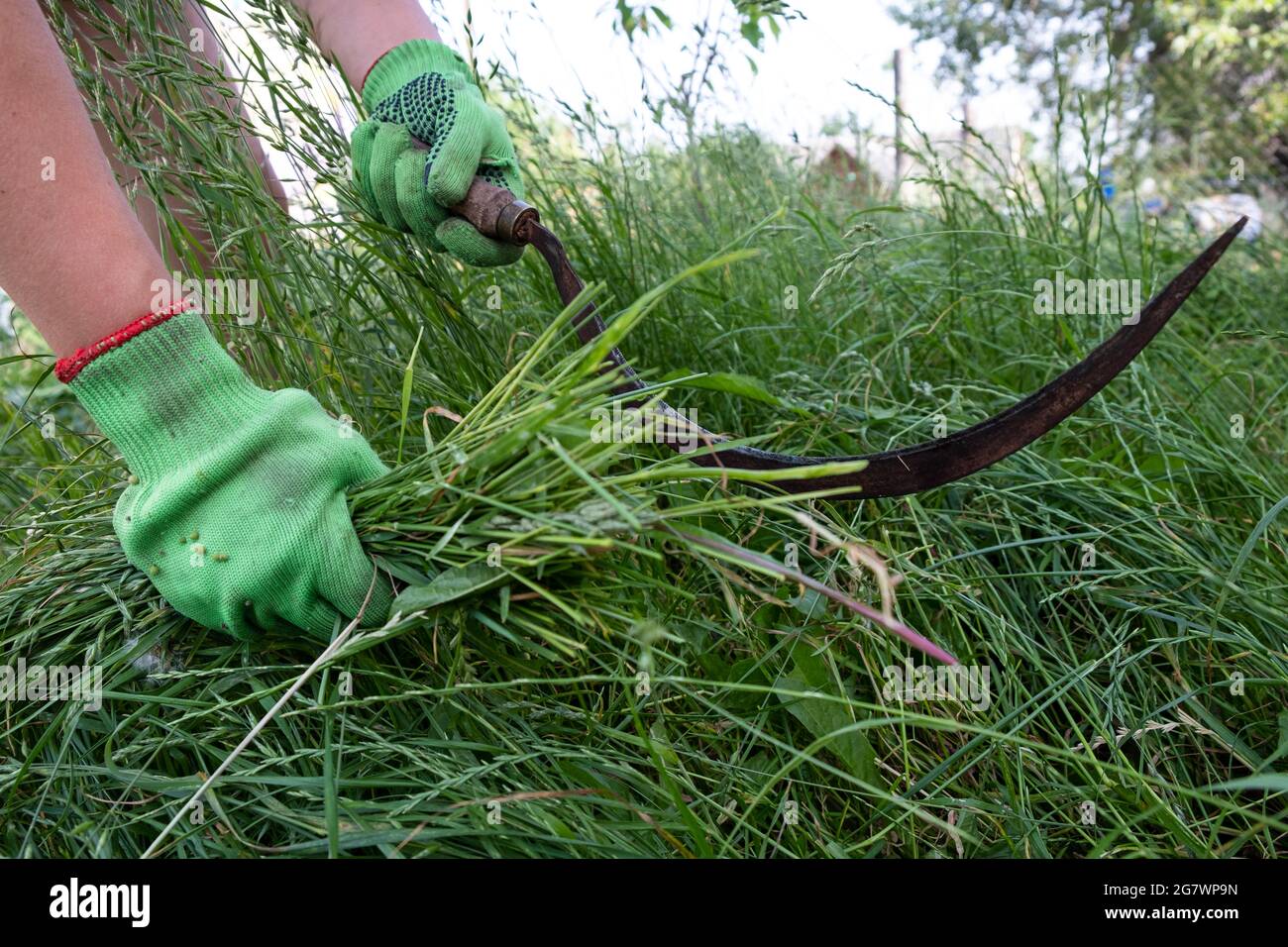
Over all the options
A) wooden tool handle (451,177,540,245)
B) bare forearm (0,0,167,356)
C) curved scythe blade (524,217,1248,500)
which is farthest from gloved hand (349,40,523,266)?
bare forearm (0,0,167,356)

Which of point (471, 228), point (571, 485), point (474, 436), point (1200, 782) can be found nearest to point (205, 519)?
point (474, 436)

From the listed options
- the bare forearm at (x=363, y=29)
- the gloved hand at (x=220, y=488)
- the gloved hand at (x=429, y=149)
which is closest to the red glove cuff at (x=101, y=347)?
the gloved hand at (x=220, y=488)

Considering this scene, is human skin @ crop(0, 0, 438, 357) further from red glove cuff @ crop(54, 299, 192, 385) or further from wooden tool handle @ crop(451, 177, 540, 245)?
wooden tool handle @ crop(451, 177, 540, 245)

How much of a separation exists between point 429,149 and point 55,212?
0.61 meters

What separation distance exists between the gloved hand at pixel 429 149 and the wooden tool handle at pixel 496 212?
0.05ft

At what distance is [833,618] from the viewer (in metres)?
1.28

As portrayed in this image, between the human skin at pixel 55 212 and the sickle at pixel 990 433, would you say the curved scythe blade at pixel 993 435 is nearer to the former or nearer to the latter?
the sickle at pixel 990 433

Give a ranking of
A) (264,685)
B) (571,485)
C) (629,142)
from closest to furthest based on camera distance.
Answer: (571,485), (264,685), (629,142)

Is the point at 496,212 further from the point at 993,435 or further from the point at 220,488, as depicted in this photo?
the point at 993,435

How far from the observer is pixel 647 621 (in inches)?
35.3

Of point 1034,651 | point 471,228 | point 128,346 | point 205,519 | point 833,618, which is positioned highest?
point 471,228

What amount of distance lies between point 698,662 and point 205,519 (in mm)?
690

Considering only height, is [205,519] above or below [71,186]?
below

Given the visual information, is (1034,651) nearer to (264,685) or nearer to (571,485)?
(571,485)
